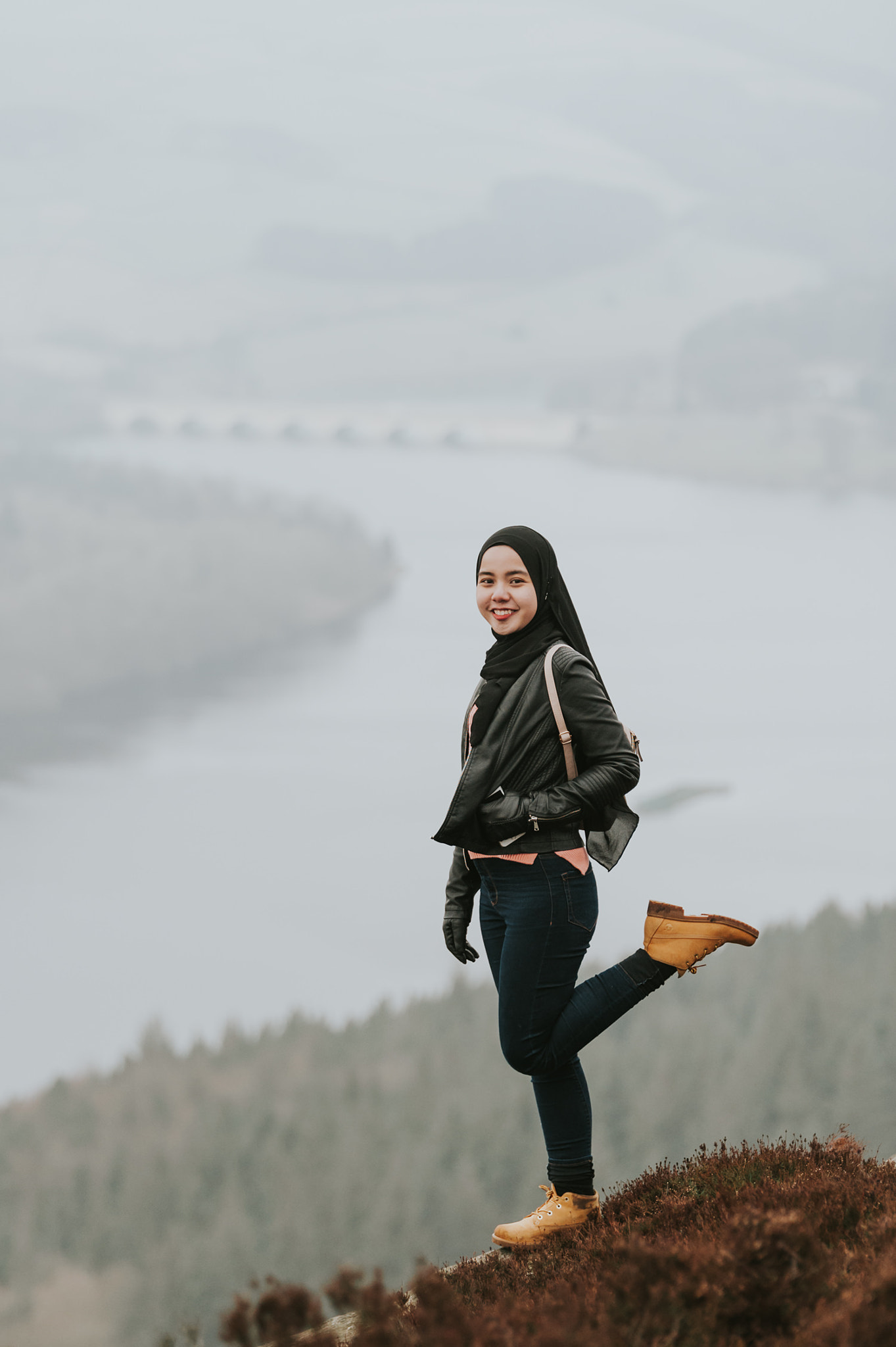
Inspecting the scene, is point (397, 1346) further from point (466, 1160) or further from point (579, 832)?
point (466, 1160)

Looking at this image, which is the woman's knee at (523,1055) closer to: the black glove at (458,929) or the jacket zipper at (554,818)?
the black glove at (458,929)

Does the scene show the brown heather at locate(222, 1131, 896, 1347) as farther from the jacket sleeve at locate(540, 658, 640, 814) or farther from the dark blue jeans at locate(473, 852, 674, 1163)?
A: the jacket sleeve at locate(540, 658, 640, 814)

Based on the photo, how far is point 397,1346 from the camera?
226cm

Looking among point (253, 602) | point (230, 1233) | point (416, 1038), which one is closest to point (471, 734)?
point (230, 1233)

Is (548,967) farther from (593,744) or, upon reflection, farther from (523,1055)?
(593,744)

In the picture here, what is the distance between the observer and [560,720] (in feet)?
10.1

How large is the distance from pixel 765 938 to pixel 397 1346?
3487 cm

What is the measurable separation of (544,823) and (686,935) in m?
0.50

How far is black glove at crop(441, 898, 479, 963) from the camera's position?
3416mm

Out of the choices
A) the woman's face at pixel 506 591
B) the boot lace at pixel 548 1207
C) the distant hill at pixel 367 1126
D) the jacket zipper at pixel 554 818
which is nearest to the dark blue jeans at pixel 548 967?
the jacket zipper at pixel 554 818

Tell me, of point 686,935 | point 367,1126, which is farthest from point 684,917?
point 367,1126

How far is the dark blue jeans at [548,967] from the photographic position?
310cm

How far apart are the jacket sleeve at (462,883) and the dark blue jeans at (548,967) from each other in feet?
0.59

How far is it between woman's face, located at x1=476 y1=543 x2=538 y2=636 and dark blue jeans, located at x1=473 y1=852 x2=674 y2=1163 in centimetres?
68
